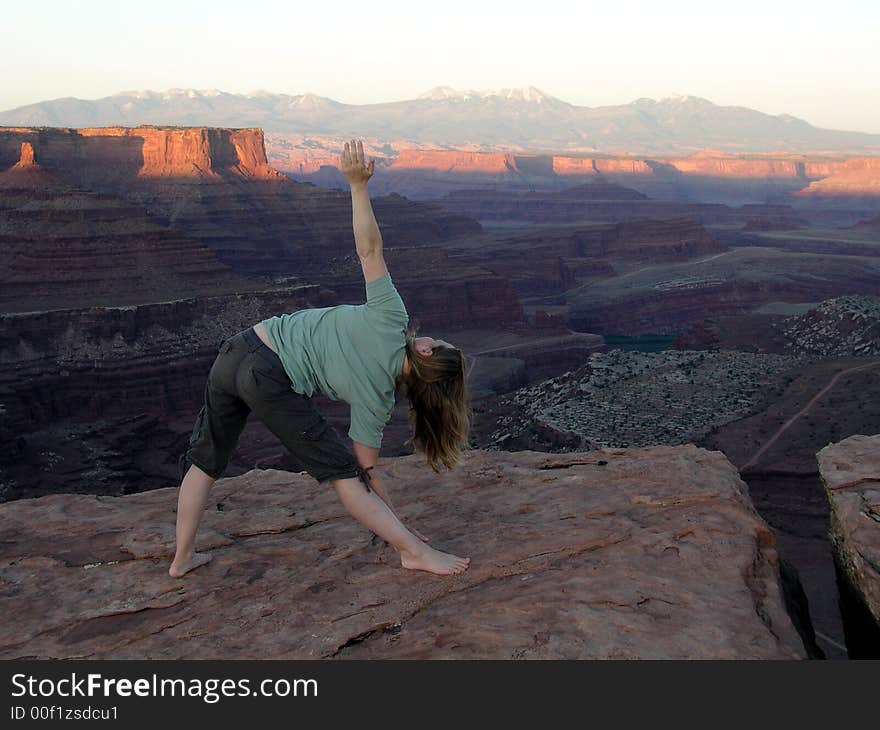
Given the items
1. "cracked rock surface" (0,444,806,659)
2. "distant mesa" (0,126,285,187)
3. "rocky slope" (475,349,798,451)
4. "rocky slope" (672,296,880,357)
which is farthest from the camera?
"distant mesa" (0,126,285,187)

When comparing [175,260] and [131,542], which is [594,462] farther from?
[175,260]

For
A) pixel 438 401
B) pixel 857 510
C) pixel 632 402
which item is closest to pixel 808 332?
pixel 632 402

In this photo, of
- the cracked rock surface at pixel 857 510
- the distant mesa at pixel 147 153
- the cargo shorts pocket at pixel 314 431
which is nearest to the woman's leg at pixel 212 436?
the cargo shorts pocket at pixel 314 431

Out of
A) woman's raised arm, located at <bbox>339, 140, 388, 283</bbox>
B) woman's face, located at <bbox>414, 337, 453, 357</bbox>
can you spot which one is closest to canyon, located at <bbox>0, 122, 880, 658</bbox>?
woman's face, located at <bbox>414, 337, 453, 357</bbox>

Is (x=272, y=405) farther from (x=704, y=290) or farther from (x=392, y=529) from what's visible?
(x=704, y=290)

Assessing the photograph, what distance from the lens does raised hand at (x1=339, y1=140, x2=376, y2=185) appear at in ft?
14.8

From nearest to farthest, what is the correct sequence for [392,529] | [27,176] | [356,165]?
[356,165]
[392,529]
[27,176]

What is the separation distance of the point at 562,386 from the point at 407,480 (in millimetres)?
25066

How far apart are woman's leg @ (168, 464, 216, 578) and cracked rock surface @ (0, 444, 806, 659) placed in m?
0.10

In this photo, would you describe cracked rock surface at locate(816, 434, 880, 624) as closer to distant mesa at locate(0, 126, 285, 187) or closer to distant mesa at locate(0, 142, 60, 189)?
distant mesa at locate(0, 142, 60, 189)

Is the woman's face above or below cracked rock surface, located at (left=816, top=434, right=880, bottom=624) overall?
above

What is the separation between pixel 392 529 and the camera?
4.93m

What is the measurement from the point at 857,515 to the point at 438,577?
2.61m

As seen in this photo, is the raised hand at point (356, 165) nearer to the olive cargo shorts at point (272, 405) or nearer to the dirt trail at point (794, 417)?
the olive cargo shorts at point (272, 405)
